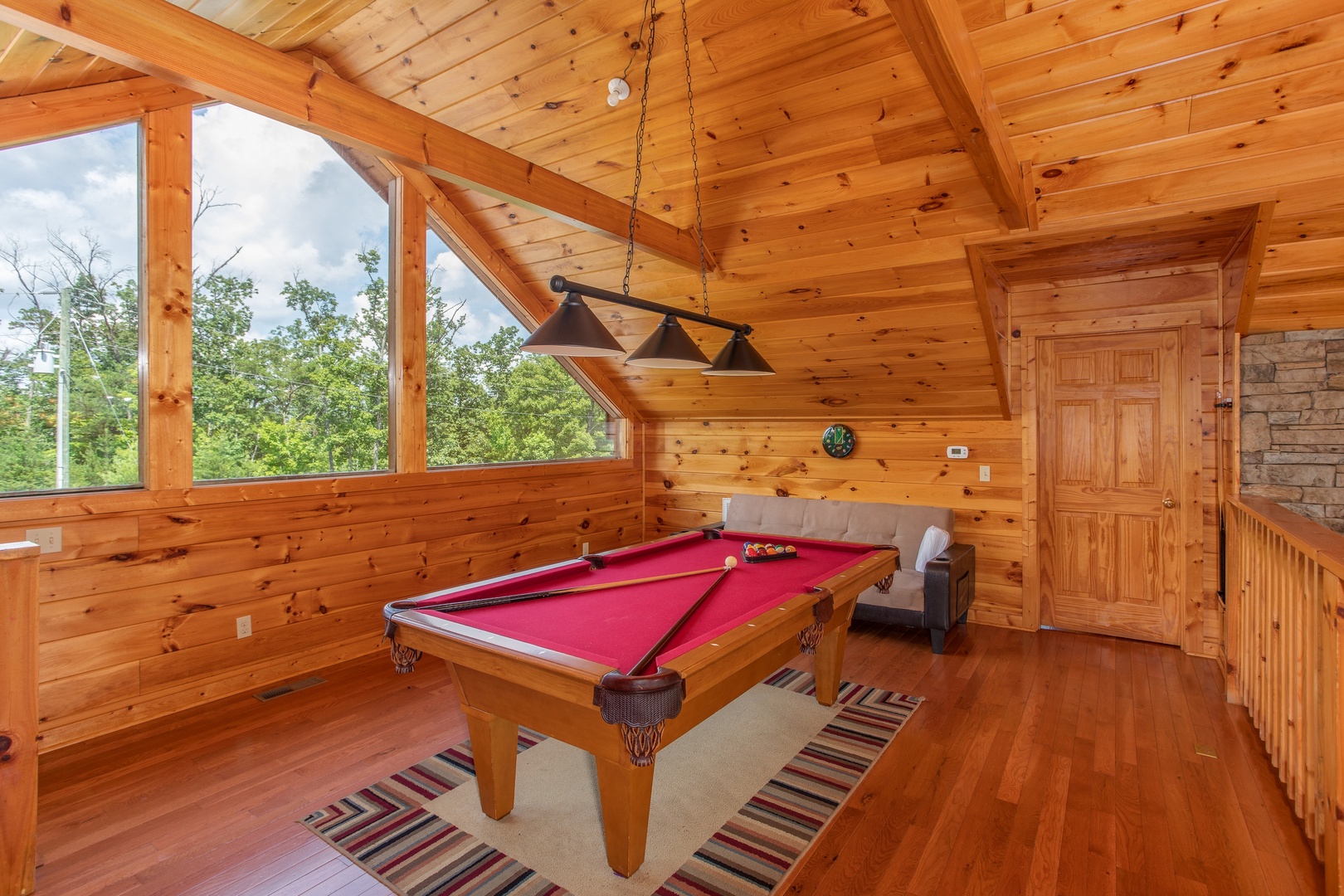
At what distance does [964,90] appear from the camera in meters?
2.26

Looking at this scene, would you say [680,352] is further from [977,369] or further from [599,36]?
[977,369]

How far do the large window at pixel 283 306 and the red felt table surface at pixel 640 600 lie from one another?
1.89 m

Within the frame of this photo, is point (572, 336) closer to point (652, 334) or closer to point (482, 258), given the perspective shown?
point (652, 334)

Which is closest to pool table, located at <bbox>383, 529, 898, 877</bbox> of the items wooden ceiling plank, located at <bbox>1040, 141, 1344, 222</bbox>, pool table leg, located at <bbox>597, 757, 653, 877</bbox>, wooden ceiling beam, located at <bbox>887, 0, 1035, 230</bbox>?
pool table leg, located at <bbox>597, 757, 653, 877</bbox>

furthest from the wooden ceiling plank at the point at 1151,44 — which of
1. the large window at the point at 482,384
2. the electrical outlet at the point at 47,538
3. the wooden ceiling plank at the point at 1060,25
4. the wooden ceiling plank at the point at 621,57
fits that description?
the electrical outlet at the point at 47,538

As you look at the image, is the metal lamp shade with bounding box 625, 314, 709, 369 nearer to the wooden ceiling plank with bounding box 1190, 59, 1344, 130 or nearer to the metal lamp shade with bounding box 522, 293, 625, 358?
the metal lamp shade with bounding box 522, 293, 625, 358

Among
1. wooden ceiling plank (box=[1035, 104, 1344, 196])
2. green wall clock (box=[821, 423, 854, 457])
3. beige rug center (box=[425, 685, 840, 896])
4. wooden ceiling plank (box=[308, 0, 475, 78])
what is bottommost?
beige rug center (box=[425, 685, 840, 896])

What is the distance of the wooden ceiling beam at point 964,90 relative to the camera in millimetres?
1946

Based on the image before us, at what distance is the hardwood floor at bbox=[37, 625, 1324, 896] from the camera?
2100 millimetres

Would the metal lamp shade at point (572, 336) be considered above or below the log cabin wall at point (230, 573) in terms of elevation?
above

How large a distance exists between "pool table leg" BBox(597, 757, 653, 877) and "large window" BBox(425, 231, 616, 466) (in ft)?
10.0

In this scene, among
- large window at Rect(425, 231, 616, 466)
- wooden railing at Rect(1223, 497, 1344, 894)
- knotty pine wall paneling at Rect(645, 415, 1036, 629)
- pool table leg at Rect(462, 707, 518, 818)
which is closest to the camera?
wooden railing at Rect(1223, 497, 1344, 894)

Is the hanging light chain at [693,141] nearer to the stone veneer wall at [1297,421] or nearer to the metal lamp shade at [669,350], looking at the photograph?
the metal lamp shade at [669,350]

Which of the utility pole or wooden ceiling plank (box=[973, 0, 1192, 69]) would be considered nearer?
wooden ceiling plank (box=[973, 0, 1192, 69])
